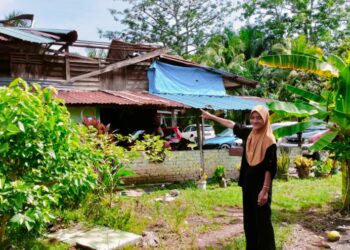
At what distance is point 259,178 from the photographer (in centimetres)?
428

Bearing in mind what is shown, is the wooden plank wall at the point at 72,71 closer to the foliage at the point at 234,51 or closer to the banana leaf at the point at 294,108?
the banana leaf at the point at 294,108

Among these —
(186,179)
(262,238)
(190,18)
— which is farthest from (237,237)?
(190,18)

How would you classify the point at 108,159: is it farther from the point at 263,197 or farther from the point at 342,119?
the point at 342,119

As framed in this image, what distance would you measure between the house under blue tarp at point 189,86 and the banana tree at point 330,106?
6.41m

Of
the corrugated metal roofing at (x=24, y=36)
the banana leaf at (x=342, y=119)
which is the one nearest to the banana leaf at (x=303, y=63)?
the banana leaf at (x=342, y=119)

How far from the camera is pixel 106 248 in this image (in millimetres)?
4570

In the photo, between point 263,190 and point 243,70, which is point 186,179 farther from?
point 243,70

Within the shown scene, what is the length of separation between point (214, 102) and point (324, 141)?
7701 millimetres

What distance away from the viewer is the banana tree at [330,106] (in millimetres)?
6613

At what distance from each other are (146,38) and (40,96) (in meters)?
27.2

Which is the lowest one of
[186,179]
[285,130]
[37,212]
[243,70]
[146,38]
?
[186,179]

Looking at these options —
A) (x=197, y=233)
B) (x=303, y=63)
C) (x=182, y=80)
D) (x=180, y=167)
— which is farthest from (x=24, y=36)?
(x=197, y=233)

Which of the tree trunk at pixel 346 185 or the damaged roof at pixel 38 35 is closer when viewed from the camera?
the tree trunk at pixel 346 185

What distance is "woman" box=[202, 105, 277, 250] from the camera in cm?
420
